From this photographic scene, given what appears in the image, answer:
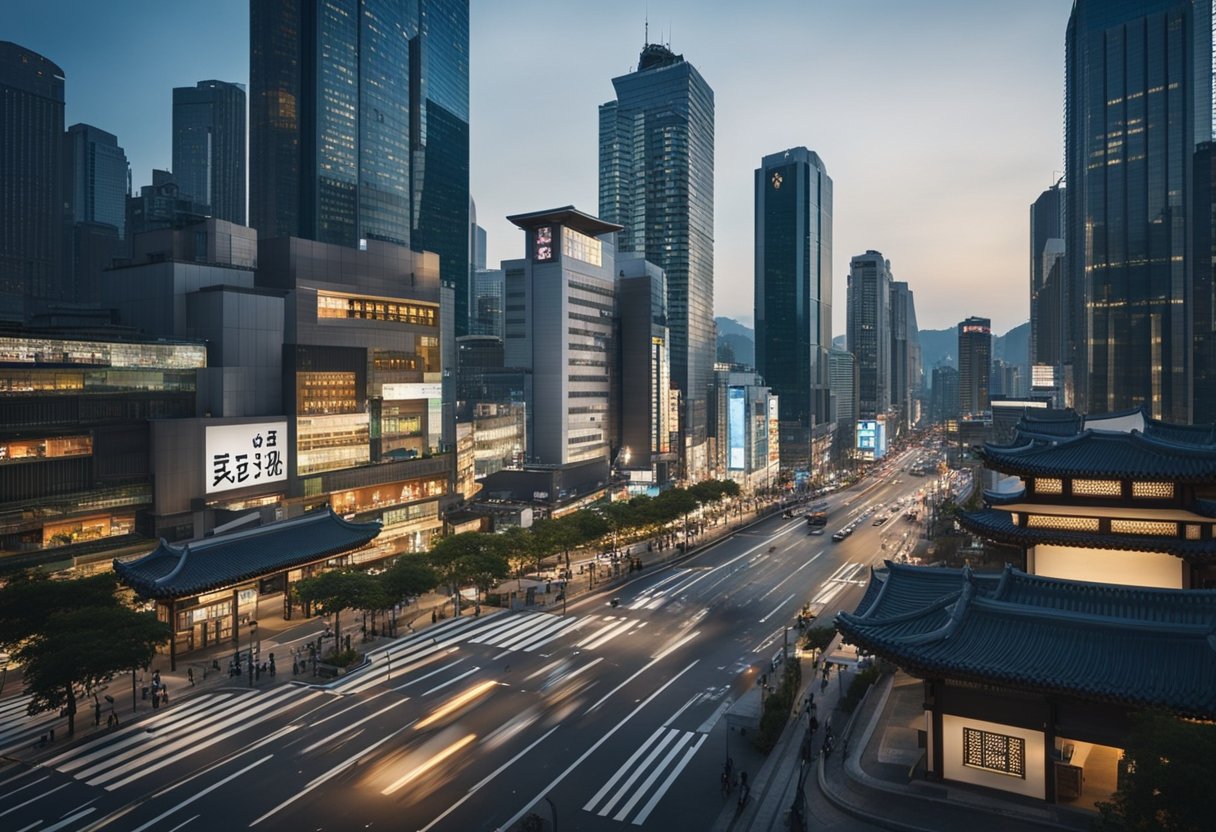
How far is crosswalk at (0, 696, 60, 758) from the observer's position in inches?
1358

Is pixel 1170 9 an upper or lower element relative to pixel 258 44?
lower

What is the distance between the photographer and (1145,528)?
32.3 m

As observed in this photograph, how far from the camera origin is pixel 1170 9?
159 meters

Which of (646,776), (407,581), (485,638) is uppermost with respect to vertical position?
(407,581)

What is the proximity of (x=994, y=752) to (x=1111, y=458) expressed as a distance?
50.0ft

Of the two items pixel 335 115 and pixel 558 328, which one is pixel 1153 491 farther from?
pixel 335 115

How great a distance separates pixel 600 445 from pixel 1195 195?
142m

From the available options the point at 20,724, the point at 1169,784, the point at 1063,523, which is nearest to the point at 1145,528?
the point at 1063,523

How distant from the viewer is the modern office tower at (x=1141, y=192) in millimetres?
157500

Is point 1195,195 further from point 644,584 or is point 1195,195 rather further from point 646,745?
point 646,745

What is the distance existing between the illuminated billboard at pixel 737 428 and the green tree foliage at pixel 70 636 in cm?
13058

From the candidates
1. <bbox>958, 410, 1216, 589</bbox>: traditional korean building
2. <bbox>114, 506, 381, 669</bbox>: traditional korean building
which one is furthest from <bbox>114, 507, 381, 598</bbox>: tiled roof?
<bbox>958, 410, 1216, 589</bbox>: traditional korean building

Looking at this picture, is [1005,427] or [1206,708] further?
[1005,427]

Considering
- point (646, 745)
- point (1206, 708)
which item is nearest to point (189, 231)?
point (646, 745)
